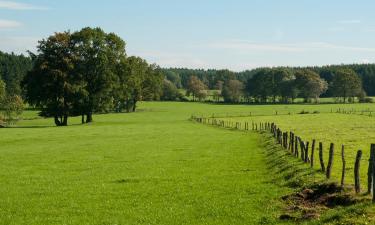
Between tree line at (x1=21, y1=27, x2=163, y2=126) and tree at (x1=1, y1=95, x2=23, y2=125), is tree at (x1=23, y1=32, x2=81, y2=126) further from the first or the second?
tree at (x1=1, y1=95, x2=23, y2=125)

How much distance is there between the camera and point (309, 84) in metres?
186

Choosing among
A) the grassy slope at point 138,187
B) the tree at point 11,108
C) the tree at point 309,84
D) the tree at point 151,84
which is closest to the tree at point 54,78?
the tree at point 11,108

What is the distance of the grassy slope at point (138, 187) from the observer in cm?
1903

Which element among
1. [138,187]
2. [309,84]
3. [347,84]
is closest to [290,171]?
[138,187]

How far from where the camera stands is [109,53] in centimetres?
9375

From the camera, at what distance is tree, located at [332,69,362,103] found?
616 feet

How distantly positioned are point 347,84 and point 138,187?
17810 cm

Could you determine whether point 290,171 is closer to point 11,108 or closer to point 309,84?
point 11,108

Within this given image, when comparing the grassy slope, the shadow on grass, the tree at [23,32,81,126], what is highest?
the tree at [23,32,81,126]

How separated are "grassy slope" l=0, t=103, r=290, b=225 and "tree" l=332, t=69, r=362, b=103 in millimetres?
155097

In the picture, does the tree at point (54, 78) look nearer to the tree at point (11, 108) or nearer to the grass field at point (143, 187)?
the tree at point (11, 108)

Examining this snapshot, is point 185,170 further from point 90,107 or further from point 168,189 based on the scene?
point 90,107

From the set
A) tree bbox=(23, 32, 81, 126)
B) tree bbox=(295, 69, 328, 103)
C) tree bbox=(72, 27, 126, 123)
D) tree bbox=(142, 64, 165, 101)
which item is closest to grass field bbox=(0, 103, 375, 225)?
tree bbox=(23, 32, 81, 126)

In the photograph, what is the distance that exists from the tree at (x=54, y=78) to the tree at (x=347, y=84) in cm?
13117
